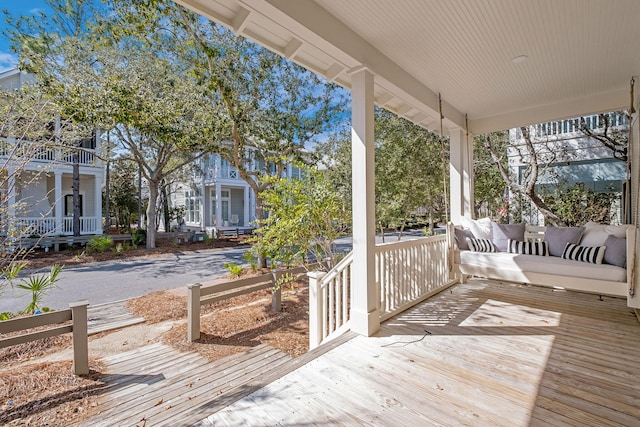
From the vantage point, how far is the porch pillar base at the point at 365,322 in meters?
2.99

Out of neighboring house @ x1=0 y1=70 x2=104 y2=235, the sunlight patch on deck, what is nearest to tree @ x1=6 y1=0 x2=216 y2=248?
neighboring house @ x1=0 y1=70 x2=104 y2=235

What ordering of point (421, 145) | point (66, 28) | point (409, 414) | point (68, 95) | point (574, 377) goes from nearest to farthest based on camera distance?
point (409, 414) → point (574, 377) → point (68, 95) → point (421, 145) → point (66, 28)

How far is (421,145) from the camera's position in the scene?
7.02m

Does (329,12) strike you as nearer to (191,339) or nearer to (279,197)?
(279,197)

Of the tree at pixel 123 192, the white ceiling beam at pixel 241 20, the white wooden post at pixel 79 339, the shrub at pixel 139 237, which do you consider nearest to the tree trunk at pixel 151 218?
the shrub at pixel 139 237

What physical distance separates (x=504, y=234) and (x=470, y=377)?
2920 millimetres

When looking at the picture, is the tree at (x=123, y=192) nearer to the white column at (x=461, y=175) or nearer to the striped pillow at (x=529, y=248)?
the white column at (x=461, y=175)

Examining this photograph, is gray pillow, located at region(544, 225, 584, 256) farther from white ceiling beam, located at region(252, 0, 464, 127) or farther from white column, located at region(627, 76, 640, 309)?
white ceiling beam, located at region(252, 0, 464, 127)

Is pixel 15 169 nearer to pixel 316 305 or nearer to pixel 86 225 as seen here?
pixel 316 305

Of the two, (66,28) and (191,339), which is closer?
(191,339)

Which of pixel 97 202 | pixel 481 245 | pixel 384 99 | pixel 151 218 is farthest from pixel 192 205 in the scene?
pixel 481 245

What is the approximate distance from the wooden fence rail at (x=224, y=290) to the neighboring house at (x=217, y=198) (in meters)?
10.8

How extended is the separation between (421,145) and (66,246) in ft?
40.9

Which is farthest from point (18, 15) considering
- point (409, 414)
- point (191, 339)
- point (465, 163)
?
point (409, 414)
